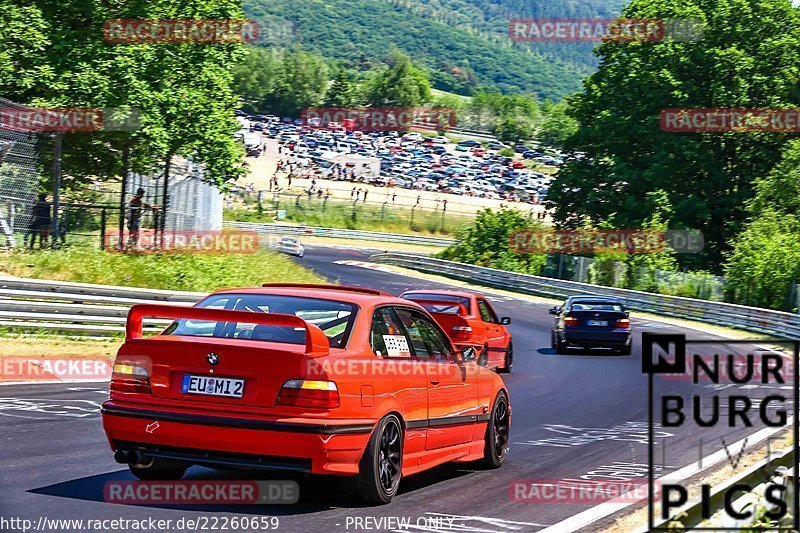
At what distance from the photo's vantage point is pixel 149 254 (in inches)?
1180

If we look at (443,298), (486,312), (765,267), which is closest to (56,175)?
(443,298)

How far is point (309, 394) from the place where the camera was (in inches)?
306

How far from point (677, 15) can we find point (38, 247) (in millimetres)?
40087

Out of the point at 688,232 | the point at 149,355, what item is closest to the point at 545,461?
the point at 149,355

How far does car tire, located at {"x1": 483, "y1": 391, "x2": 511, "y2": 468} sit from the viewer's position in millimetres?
10484

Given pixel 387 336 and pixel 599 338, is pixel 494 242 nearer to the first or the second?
pixel 599 338

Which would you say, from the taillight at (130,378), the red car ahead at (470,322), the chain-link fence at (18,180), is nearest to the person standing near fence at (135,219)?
the chain-link fence at (18,180)

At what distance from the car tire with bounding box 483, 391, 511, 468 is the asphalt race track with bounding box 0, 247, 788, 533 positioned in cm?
14

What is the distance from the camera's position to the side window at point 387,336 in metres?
8.62

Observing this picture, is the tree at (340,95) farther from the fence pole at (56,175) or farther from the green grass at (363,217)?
the fence pole at (56,175)

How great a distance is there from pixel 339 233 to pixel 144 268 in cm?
5605

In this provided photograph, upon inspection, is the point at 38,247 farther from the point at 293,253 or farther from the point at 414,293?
the point at 293,253

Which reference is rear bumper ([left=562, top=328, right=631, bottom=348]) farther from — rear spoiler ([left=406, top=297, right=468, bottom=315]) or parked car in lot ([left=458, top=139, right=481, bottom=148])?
parked car in lot ([left=458, top=139, right=481, bottom=148])

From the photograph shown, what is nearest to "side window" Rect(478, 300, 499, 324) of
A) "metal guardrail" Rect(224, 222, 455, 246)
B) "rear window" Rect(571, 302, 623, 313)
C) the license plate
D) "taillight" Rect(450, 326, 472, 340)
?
"taillight" Rect(450, 326, 472, 340)
